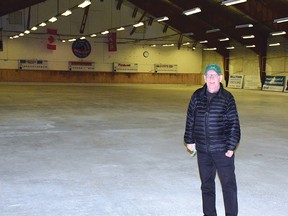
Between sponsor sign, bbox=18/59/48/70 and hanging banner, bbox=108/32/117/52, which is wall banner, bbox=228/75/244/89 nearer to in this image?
hanging banner, bbox=108/32/117/52

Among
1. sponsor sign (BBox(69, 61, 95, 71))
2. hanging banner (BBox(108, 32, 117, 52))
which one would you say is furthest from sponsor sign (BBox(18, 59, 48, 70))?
hanging banner (BBox(108, 32, 117, 52))

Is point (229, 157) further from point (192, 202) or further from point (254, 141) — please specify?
point (254, 141)

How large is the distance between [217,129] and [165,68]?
3795 cm

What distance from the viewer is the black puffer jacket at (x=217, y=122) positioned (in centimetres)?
337

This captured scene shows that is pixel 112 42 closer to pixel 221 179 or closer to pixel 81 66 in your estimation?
pixel 81 66

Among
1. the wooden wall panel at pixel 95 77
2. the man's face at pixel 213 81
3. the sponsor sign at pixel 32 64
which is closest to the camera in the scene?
the man's face at pixel 213 81

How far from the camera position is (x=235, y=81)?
1458 inches

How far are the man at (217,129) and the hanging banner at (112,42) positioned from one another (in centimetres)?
3525

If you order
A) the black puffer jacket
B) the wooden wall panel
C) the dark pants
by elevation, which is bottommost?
the dark pants

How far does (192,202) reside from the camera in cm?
422

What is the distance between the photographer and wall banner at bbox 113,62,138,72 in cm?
3910

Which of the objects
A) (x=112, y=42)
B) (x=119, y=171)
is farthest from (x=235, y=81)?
(x=119, y=171)

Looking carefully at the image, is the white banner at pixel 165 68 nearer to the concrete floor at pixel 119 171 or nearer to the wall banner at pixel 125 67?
the wall banner at pixel 125 67

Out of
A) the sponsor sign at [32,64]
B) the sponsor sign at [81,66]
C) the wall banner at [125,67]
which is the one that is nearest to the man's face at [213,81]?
the sponsor sign at [32,64]
